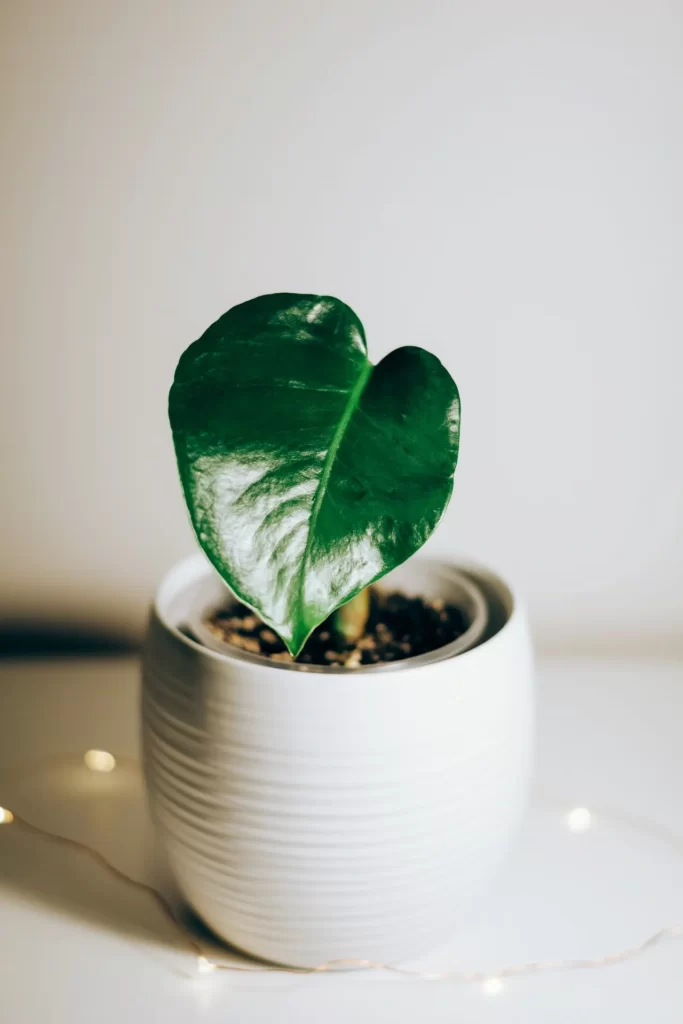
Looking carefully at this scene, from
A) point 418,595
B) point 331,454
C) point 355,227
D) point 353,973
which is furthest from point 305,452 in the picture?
point 355,227

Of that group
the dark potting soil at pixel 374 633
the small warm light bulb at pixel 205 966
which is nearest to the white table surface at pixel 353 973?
the small warm light bulb at pixel 205 966

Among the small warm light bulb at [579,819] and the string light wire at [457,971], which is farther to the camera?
the small warm light bulb at [579,819]

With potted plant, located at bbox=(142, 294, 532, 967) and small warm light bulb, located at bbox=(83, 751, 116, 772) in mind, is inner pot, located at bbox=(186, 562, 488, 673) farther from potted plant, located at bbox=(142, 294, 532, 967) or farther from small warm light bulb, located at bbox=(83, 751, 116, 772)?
small warm light bulb, located at bbox=(83, 751, 116, 772)

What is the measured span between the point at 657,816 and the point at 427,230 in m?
0.52

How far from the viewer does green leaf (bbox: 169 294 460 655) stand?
0.44 metres

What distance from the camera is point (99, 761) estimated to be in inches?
31.4

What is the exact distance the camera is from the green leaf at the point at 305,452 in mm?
443

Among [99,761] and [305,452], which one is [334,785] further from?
[99,761]

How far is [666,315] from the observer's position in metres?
0.88

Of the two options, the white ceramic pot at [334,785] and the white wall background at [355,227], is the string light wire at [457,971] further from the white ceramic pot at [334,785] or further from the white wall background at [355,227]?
the white wall background at [355,227]

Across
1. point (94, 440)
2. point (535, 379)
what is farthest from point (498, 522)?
point (94, 440)

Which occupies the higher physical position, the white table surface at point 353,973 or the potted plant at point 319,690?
the potted plant at point 319,690

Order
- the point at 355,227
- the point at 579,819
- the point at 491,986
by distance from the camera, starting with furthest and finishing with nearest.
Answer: the point at 355,227, the point at 579,819, the point at 491,986

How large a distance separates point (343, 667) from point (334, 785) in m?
0.06
